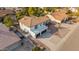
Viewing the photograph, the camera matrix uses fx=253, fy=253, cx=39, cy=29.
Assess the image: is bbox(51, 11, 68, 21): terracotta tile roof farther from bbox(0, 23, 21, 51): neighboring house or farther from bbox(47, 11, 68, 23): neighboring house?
bbox(0, 23, 21, 51): neighboring house

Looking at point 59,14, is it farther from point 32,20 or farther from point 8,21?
point 8,21

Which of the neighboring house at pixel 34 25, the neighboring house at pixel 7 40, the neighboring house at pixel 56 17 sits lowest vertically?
the neighboring house at pixel 7 40

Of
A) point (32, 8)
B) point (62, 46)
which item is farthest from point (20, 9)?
point (62, 46)

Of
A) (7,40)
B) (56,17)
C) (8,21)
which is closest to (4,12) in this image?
(8,21)

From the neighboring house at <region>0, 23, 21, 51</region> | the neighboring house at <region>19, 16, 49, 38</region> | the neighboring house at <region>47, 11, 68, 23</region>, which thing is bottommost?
the neighboring house at <region>0, 23, 21, 51</region>

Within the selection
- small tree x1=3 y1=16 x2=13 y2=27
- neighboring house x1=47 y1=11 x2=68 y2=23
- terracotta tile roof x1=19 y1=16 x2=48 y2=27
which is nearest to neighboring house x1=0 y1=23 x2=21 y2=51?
small tree x1=3 y1=16 x2=13 y2=27

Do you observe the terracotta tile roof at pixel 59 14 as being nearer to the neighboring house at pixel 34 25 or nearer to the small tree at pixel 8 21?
the neighboring house at pixel 34 25

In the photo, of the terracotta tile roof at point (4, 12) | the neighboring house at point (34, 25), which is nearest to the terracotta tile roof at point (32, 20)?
the neighboring house at point (34, 25)
